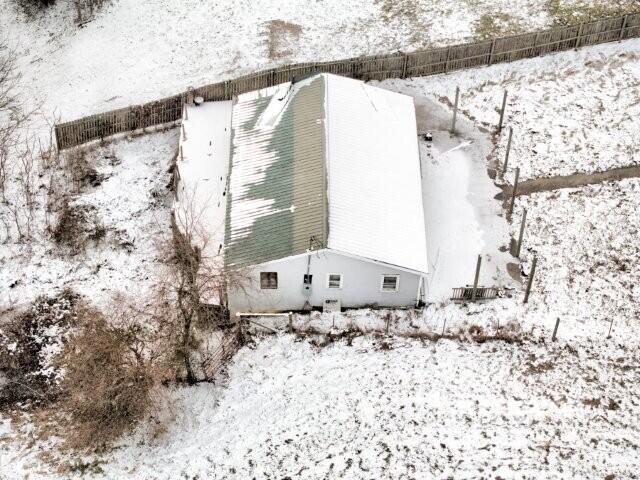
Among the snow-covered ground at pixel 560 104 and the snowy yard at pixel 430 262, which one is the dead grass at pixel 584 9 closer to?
the snowy yard at pixel 430 262

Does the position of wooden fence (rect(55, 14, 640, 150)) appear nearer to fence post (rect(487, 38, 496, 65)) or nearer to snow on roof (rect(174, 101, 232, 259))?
fence post (rect(487, 38, 496, 65))

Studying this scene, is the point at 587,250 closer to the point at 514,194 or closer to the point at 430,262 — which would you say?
the point at 514,194

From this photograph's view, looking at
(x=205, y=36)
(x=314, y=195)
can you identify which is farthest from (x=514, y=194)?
(x=205, y=36)

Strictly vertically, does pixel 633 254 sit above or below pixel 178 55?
below

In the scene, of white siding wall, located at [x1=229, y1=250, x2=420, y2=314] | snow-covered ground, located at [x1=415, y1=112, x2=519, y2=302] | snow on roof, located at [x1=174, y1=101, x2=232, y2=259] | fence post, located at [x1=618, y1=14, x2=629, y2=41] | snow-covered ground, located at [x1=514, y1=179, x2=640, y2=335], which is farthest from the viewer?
fence post, located at [x1=618, y1=14, x2=629, y2=41]

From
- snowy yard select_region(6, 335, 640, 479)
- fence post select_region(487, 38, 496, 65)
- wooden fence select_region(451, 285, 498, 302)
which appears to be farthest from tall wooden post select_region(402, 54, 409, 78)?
snowy yard select_region(6, 335, 640, 479)

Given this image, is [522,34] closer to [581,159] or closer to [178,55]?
[581,159]

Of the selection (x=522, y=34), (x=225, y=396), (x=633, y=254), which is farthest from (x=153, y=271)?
(x=522, y=34)
